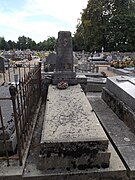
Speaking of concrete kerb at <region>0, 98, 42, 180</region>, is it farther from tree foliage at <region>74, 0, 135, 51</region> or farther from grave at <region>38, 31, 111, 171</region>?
tree foliage at <region>74, 0, 135, 51</region>

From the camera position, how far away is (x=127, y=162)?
288 centimetres

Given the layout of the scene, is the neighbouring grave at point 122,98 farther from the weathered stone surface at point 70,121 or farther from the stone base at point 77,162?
the stone base at point 77,162

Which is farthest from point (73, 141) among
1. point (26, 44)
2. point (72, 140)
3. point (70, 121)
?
point (26, 44)

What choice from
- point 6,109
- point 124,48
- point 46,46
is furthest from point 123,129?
point 46,46

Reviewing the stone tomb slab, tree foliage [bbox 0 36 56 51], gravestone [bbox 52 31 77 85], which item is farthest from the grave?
tree foliage [bbox 0 36 56 51]

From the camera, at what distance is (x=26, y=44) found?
84000mm

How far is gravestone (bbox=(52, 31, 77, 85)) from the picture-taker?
5.75m

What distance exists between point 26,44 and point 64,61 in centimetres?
8193

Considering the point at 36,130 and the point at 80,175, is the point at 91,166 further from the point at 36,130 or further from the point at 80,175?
the point at 36,130

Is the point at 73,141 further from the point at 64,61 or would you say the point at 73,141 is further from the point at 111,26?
the point at 111,26

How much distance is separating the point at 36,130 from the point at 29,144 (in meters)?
0.67

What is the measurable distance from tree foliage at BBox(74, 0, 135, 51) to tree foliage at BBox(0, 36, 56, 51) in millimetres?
34856

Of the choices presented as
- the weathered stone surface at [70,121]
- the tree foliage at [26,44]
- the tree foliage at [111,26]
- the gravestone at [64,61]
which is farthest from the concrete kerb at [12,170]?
the tree foliage at [26,44]

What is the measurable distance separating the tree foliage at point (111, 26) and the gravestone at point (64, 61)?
1288 inches
